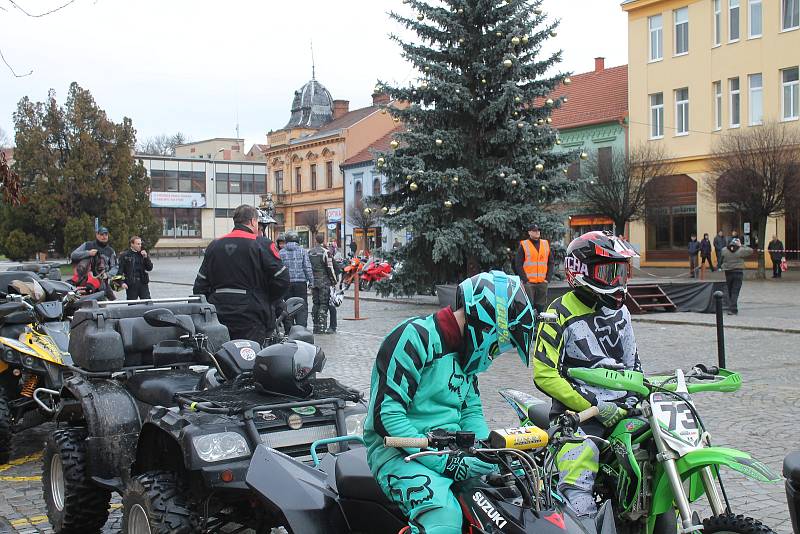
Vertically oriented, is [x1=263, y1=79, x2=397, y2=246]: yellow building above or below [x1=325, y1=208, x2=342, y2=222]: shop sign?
above

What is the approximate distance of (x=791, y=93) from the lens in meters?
34.8

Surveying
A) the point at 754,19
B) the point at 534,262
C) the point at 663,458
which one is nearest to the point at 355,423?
the point at 663,458

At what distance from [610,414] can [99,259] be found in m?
12.3

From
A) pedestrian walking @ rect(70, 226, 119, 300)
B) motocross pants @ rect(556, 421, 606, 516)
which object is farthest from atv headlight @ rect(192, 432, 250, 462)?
pedestrian walking @ rect(70, 226, 119, 300)

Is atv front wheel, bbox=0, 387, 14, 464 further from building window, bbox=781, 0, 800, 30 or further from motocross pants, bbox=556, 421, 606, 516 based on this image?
building window, bbox=781, 0, 800, 30

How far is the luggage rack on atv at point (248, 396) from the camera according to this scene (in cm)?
433

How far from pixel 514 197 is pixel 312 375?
17.5 metres

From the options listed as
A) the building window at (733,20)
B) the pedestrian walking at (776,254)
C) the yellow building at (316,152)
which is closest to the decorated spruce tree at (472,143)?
the pedestrian walking at (776,254)

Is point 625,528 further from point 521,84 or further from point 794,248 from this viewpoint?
point 794,248

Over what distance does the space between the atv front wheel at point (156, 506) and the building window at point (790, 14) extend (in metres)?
36.6

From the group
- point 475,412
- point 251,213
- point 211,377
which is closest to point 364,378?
point 251,213

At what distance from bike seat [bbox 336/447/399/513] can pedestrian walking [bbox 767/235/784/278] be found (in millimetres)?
31621

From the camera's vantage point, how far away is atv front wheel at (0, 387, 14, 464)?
7.03 m

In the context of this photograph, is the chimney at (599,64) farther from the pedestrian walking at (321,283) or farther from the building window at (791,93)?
the pedestrian walking at (321,283)
